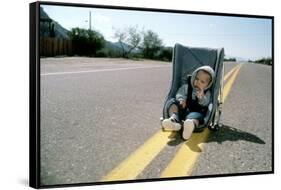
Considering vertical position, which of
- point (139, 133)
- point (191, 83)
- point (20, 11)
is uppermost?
point (20, 11)

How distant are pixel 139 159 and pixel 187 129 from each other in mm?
477

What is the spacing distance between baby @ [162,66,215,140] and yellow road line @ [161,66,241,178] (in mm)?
74

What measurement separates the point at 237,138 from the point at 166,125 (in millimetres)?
642

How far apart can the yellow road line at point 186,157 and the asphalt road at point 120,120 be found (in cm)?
4

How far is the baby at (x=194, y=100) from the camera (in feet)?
15.0

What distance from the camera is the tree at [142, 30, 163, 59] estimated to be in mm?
4500

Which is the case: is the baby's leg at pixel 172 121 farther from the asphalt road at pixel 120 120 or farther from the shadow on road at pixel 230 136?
the shadow on road at pixel 230 136

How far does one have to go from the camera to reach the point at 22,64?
4148 millimetres

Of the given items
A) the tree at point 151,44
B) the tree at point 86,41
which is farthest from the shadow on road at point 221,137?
the tree at point 86,41

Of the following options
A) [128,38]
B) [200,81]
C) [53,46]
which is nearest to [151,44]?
[128,38]

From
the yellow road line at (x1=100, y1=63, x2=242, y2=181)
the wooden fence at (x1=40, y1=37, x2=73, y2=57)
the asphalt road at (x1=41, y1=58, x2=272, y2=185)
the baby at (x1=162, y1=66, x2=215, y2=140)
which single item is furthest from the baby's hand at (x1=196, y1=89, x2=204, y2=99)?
the wooden fence at (x1=40, y1=37, x2=73, y2=57)

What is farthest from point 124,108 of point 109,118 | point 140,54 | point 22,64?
point 22,64

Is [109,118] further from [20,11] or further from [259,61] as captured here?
[259,61]

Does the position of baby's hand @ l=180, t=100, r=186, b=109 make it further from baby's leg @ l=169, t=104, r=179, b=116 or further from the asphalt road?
the asphalt road
